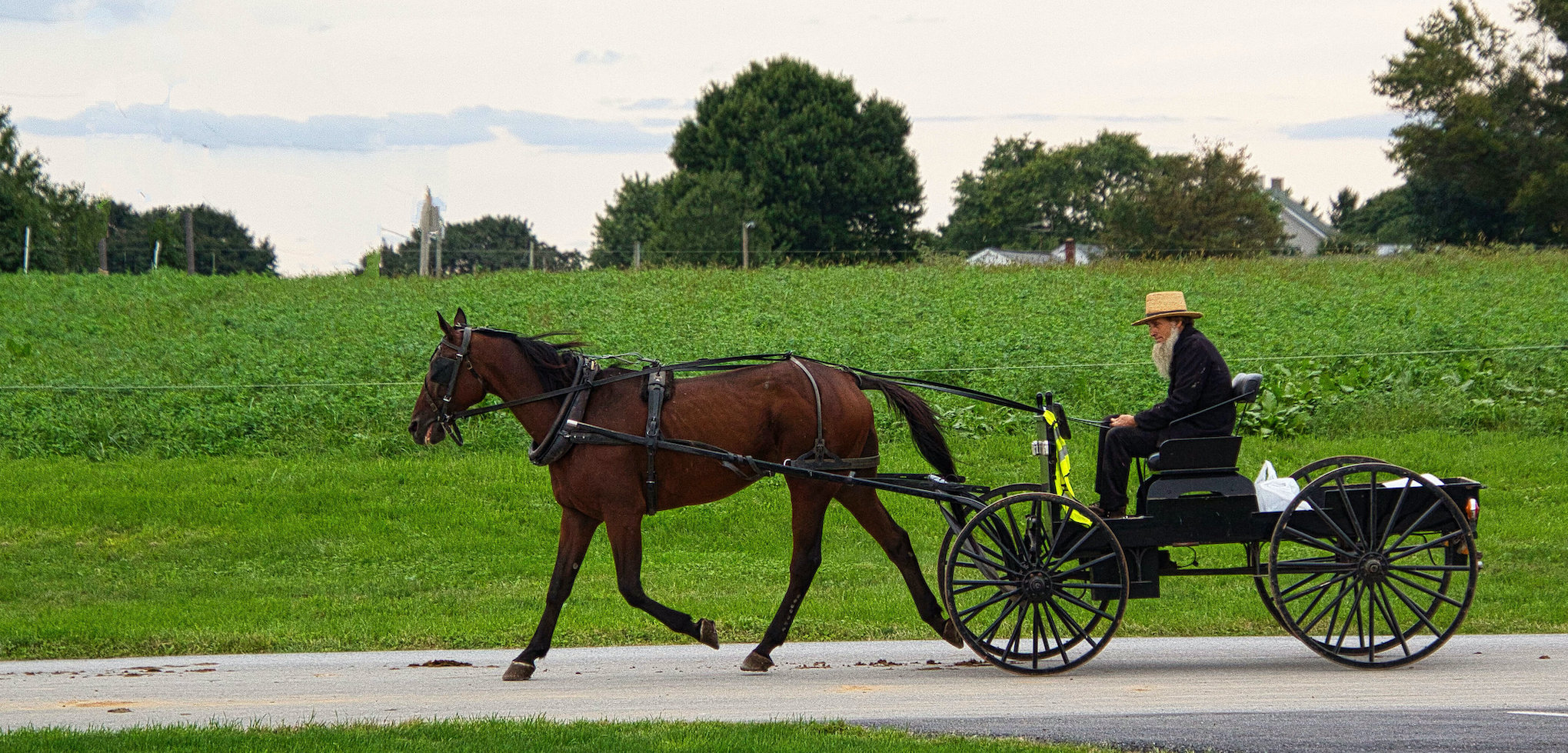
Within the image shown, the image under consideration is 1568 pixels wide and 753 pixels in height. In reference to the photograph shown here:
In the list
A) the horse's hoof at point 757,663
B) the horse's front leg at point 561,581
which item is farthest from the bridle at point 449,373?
the horse's hoof at point 757,663

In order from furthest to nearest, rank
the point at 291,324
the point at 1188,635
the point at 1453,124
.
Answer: the point at 1453,124 < the point at 291,324 < the point at 1188,635

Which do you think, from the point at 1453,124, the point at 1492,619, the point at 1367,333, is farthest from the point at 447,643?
the point at 1453,124

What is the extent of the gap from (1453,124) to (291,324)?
34.9 meters

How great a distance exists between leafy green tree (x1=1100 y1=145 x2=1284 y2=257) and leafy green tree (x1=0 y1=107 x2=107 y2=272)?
35.3m

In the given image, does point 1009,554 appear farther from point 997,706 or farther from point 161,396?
point 161,396

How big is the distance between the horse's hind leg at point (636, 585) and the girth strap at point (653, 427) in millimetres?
181

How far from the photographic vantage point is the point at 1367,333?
19.6m

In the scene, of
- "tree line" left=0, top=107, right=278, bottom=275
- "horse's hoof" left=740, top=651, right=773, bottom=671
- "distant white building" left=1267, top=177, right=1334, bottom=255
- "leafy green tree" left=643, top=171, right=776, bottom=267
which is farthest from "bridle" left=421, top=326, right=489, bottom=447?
"distant white building" left=1267, top=177, right=1334, bottom=255

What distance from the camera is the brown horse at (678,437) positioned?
7.71m

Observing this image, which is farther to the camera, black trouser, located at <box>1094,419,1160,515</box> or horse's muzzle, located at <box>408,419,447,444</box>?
horse's muzzle, located at <box>408,419,447,444</box>

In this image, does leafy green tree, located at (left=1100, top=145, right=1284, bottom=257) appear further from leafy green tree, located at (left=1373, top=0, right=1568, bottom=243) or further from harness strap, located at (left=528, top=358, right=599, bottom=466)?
harness strap, located at (left=528, top=358, right=599, bottom=466)

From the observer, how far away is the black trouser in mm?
7570

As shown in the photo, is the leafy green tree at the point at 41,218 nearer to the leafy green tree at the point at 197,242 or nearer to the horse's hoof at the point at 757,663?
the leafy green tree at the point at 197,242

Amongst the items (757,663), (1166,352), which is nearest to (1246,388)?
(1166,352)
